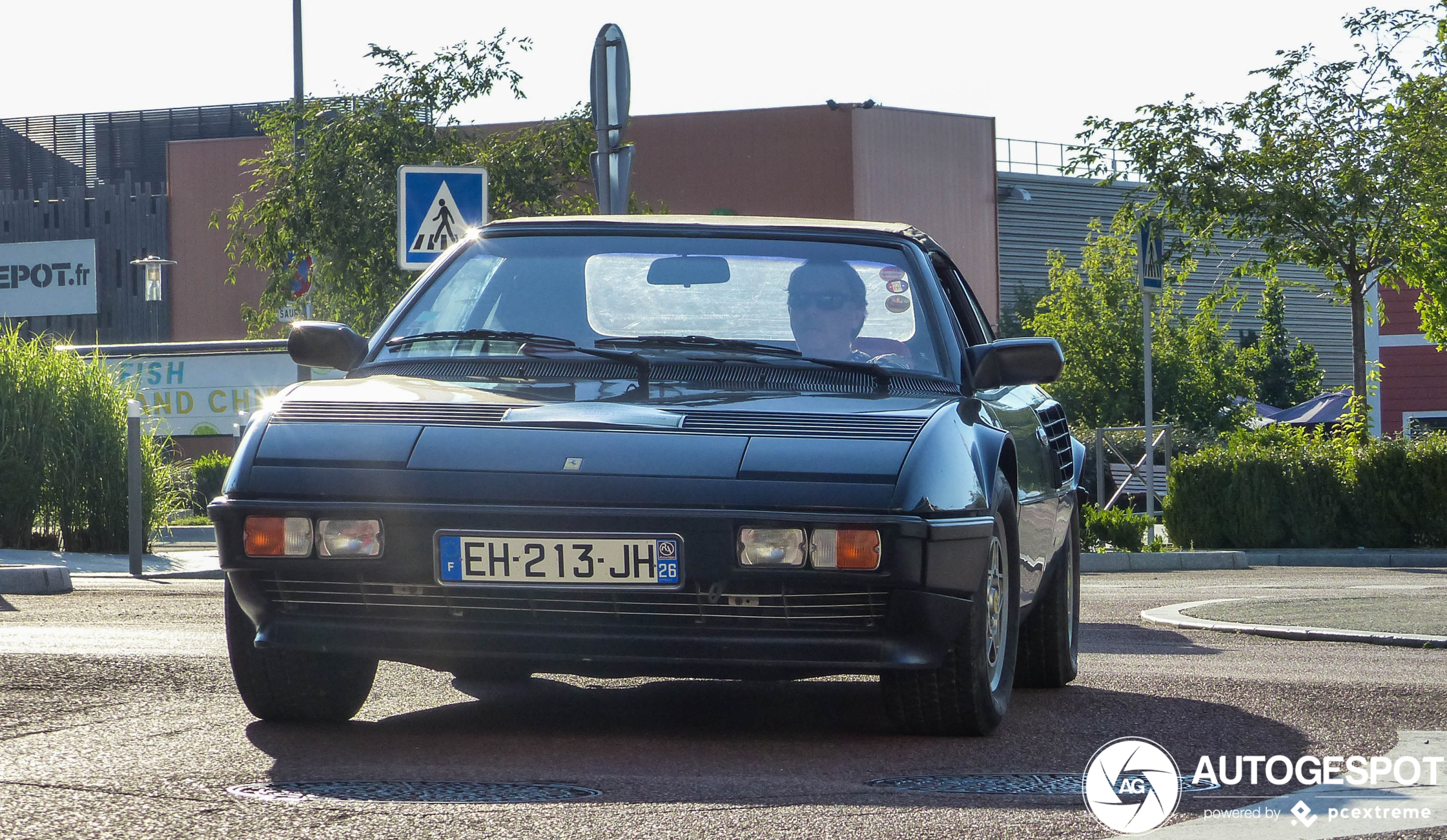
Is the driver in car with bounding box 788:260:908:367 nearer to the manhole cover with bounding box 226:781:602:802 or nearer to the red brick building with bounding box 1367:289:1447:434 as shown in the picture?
the manhole cover with bounding box 226:781:602:802

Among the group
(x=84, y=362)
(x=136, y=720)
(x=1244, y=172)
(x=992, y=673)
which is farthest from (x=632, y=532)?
(x=1244, y=172)

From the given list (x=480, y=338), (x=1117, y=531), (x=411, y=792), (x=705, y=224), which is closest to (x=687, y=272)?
(x=705, y=224)

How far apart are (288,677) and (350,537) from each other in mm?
603

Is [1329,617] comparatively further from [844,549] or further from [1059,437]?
[844,549]

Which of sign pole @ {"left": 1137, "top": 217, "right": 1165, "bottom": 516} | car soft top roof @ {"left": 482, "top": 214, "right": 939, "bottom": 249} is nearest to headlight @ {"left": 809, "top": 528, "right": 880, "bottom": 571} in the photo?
car soft top roof @ {"left": 482, "top": 214, "right": 939, "bottom": 249}

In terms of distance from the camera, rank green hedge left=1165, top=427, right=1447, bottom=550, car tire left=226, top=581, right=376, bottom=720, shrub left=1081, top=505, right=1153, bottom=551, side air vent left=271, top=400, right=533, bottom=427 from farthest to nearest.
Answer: green hedge left=1165, top=427, right=1447, bottom=550
shrub left=1081, top=505, right=1153, bottom=551
car tire left=226, top=581, right=376, bottom=720
side air vent left=271, top=400, right=533, bottom=427

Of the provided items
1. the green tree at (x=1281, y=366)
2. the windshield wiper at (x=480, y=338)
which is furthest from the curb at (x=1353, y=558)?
the green tree at (x=1281, y=366)

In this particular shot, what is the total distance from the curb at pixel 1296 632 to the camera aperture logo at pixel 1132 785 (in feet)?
12.9

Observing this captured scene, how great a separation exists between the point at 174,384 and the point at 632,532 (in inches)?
891

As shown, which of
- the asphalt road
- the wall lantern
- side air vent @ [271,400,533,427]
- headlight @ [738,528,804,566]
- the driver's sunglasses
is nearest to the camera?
the asphalt road

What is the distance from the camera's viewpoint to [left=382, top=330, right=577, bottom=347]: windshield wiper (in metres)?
5.52

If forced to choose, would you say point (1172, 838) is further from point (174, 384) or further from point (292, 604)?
point (174, 384)

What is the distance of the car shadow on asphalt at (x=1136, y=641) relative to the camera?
8.27m

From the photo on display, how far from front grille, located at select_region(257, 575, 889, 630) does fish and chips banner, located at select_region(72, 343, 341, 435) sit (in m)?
21.1
